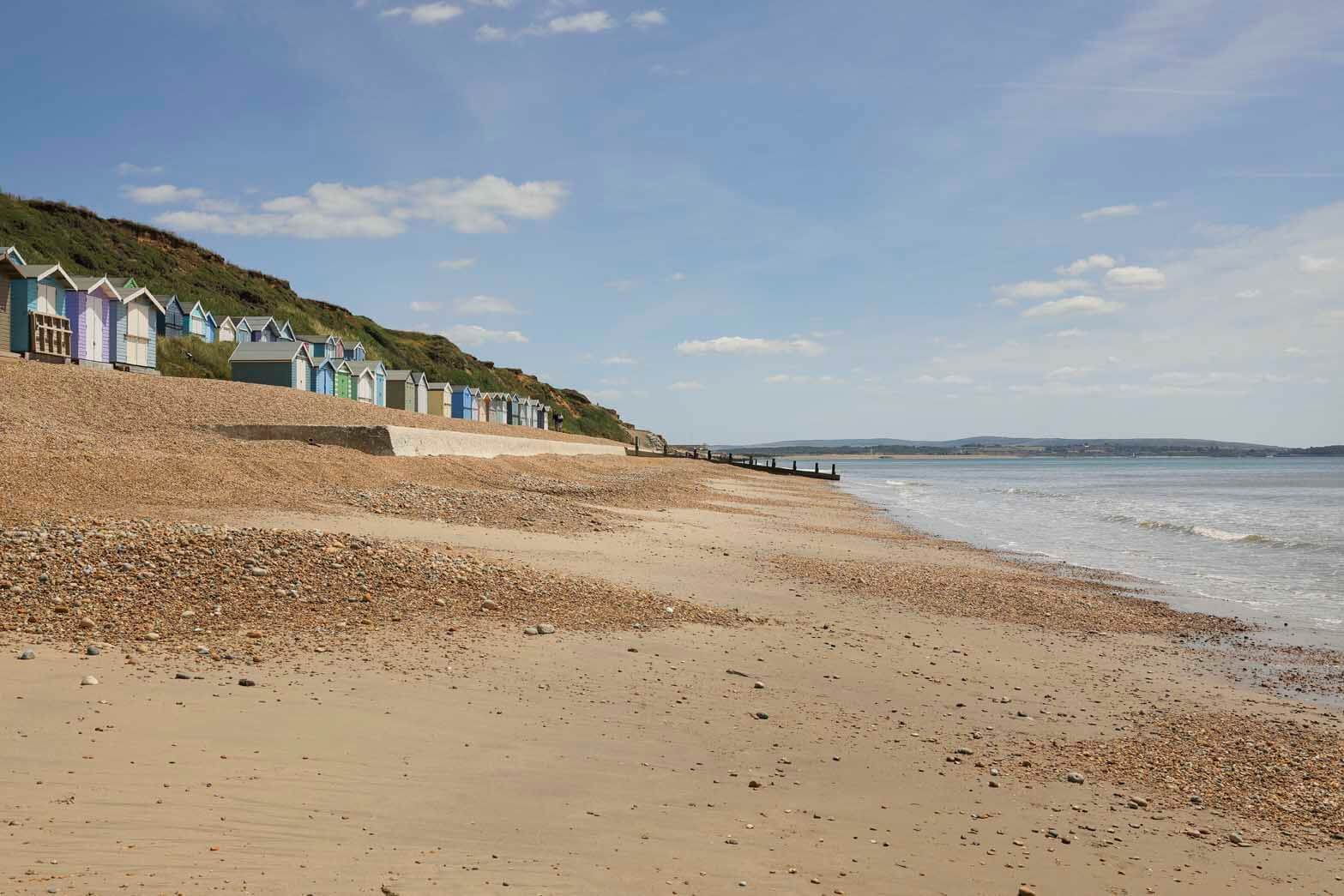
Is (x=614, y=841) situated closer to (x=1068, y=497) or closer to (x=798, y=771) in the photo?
(x=798, y=771)

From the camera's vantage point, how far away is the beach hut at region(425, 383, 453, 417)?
7200 cm

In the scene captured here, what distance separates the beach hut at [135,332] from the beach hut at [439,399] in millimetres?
29938

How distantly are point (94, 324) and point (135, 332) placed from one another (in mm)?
2844

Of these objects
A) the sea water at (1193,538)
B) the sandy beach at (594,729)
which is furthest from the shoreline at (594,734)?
the sea water at (1193,538)

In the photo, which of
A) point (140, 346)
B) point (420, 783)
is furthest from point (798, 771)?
point (140, 346)

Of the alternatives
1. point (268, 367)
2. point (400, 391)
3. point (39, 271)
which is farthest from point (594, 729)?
point (400, 391)

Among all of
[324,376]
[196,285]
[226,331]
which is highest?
[196,285]

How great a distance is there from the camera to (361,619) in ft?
31.5

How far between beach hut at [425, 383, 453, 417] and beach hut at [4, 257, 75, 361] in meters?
36.7

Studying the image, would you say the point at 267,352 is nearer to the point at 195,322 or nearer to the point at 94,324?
the point at 195,322

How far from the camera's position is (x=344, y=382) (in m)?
58.4

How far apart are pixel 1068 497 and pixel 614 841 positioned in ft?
168

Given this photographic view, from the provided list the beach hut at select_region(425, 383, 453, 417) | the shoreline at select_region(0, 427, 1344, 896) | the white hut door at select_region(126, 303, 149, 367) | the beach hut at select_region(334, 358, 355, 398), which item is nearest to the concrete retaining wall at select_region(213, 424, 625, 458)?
the shoreline at select_region(0, 427, 1344, 896)

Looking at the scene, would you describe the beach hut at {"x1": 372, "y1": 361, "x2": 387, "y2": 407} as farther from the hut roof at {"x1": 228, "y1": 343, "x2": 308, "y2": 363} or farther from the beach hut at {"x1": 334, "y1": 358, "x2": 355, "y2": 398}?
the hut roof at {"x1": 228, "y1": 343, "x2": 308, "y2": 363}
